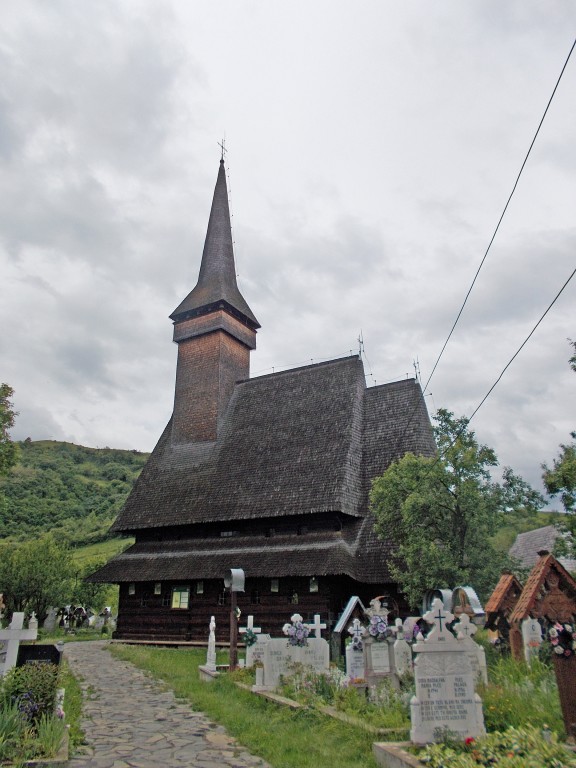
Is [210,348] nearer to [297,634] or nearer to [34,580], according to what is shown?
[34,580]

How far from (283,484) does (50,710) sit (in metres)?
15.7

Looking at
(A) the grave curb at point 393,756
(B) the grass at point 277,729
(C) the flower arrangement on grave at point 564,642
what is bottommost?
(B) the grass at point 277,729

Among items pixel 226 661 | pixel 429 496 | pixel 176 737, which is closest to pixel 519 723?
pixel 176 737

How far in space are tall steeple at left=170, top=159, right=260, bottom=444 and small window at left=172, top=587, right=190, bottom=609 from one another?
684 centimetres

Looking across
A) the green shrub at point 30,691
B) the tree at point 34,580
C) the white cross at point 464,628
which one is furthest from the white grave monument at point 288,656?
Answer: the tree at point 34,580

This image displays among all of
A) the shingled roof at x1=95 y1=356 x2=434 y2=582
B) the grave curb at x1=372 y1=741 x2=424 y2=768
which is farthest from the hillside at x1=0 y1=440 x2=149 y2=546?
the grave curb at x1=372 y1=741 x2=424 y2=768

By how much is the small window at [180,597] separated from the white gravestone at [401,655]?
14429mm

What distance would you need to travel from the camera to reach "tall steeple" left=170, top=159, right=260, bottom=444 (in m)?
28.4

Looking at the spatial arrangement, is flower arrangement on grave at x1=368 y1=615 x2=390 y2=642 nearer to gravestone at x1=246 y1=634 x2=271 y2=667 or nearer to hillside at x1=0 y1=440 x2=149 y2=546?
gravestone at x1=246 y1=634 x2=271 y2=667

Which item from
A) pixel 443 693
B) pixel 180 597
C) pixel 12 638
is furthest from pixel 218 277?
pixel 443 693

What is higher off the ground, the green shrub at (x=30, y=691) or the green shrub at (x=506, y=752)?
the green shrub at (x=30, y=691)

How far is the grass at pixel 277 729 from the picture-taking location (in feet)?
23.1

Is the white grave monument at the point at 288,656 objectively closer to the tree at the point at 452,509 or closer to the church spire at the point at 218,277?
the tree at the point at 452,509

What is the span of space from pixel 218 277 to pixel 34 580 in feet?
57.7
